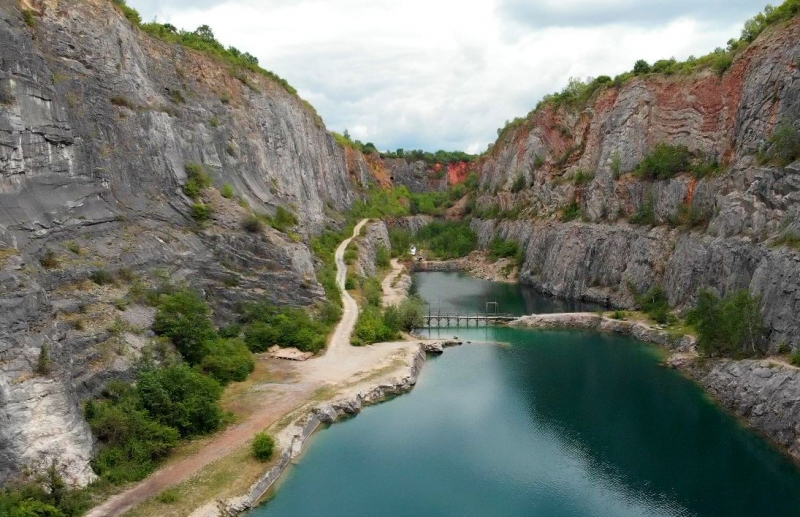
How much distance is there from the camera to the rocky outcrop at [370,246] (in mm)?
61178

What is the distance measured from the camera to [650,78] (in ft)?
186

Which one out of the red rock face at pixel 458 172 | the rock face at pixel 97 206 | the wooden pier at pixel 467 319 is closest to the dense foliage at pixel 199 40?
the rock face at pixel 97 206

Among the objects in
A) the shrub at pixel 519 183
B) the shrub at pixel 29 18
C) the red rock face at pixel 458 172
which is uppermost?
the red rock face at pixel 458 172

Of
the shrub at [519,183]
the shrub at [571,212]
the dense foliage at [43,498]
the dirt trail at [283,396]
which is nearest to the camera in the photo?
the dense foliage at [43,498]

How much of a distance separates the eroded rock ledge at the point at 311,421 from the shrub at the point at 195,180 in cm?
→ 1621

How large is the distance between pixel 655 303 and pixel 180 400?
35.9 meters

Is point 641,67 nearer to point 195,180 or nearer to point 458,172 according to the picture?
point 195,180

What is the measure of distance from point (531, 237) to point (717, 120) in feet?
83.9

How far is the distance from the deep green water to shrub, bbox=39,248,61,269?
13.4m

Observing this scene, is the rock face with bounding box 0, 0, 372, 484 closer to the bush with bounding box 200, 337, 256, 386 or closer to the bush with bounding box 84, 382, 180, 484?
the bush with bounding box 84, 382, 180, 484

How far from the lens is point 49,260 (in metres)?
25.7

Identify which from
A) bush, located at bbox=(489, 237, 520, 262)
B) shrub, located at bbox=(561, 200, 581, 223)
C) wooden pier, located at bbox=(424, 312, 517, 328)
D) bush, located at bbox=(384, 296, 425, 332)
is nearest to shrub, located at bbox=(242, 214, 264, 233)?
bush, located at bbox=(384, 296, 425, 332)

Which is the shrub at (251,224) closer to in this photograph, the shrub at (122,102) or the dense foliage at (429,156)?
the shrub at (122,102)

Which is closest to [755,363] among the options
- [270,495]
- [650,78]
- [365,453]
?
[365,453]
